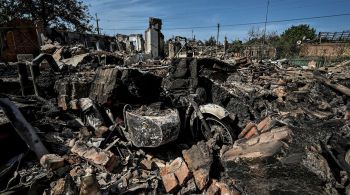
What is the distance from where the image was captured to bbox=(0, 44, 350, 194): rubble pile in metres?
3.14

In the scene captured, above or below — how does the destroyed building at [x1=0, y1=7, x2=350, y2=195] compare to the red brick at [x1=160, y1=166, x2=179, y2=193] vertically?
above

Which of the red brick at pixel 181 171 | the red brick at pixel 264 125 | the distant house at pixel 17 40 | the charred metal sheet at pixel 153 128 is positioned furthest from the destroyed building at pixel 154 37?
the red brick at pixel 181 171

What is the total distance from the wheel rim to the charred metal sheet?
771mm

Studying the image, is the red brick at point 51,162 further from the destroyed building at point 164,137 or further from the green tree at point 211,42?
the green tree at point 211,42

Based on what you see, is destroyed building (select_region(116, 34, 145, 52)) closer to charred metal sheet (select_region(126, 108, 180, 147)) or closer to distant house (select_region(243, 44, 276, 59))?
distant house (select_region(243, 44, 276, 59))

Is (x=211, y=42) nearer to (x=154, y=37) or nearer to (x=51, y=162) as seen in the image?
(x=154, y=37)

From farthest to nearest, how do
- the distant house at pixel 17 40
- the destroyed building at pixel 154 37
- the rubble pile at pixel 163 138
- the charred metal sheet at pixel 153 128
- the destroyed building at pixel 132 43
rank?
1. the destroyed building at pixel 132 43
2. the distant house at pixel 17 40
3. the destroyed building at pixel 154 37
4. the charred metal sheet at pixel 153 128
5. the rubble pile at pixel 163 138

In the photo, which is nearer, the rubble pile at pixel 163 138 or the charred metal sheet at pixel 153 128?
the rubble pile at pixel 163 138

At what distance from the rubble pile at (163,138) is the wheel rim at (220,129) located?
0.02 metres

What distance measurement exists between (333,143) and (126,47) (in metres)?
20.4

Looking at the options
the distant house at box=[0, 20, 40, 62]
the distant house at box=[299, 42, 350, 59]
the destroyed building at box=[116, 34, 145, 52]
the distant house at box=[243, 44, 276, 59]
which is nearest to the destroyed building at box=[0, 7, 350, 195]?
the distant house at box=[0, 20, 40, 62]

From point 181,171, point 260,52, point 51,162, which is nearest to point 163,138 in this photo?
point 181,171

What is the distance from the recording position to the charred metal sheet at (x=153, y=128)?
3.80 meters

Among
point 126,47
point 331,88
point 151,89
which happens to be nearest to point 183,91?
point 151,89
